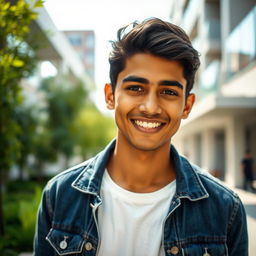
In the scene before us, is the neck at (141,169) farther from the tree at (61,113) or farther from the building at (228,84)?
the tree at (61,113)

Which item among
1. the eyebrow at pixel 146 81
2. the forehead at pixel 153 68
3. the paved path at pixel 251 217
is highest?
the forehead at pixel 153 68

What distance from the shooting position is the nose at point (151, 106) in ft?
6.01

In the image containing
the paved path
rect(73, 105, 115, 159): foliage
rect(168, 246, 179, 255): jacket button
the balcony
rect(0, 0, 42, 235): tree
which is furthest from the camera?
rect(73, 105, 115, 159): foliage

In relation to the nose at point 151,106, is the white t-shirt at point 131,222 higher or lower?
lower

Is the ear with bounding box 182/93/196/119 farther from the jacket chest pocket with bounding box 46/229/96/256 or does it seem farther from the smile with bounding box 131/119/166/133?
the jacket chest pocket with bounding box 46/229/96/256

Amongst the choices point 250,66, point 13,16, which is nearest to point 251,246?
point 13,16

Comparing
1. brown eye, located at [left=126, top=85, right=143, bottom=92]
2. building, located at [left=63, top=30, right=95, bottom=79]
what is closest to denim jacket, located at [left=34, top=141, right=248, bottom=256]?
brown eye, located at [left=126, top=85, right=143, bottom=92]

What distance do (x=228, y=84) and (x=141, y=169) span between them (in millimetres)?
14360

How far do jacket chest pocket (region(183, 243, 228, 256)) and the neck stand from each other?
39 centimetres

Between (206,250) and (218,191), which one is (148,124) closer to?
(218,191)

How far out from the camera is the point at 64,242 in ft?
6.13

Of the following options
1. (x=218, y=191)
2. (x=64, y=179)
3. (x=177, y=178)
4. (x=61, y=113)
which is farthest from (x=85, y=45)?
(x=218, y=191)

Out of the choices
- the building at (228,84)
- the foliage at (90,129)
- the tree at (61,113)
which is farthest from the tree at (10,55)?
the foliage at (90,129)

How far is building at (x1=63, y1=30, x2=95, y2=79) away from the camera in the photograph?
7612cm
